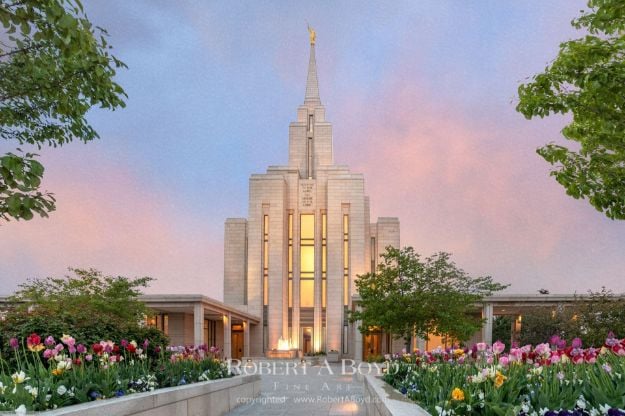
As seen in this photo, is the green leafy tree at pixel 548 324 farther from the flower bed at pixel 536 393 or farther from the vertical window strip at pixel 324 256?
the flower bed at pixel 536 393

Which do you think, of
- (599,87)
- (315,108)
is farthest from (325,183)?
(599,87)

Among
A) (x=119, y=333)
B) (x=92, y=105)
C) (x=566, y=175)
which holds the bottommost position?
(x=119, y=333)

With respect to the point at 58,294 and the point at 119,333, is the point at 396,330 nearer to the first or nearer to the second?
the point at 58,294

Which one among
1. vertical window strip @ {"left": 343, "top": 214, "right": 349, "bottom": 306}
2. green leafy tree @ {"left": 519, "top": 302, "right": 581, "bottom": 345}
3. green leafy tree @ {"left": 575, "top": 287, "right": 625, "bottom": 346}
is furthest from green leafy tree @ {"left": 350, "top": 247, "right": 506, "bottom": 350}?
vertical window strip @ {"left": 343, "top": 214, "right": 349, "bottom": 306}

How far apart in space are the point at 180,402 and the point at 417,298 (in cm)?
2218

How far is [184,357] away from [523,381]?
10.4 meters

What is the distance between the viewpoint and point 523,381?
20.5 ft

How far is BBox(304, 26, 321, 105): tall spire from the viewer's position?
71500 mm

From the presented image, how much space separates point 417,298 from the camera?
1209 inches

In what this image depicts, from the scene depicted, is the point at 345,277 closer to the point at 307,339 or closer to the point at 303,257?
the point at 303,257

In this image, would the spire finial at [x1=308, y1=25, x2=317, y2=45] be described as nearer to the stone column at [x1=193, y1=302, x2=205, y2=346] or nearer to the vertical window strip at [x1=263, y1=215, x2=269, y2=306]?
the vertical window strip at [x1=263, y1=215, x2=269, y2=306]

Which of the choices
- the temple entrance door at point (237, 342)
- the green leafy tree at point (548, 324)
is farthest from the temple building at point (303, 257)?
the green leafy tree at point (548, 324)

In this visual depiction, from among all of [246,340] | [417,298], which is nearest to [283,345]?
[246,340]

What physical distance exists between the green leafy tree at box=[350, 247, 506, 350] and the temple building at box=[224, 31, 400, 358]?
94.5ft
